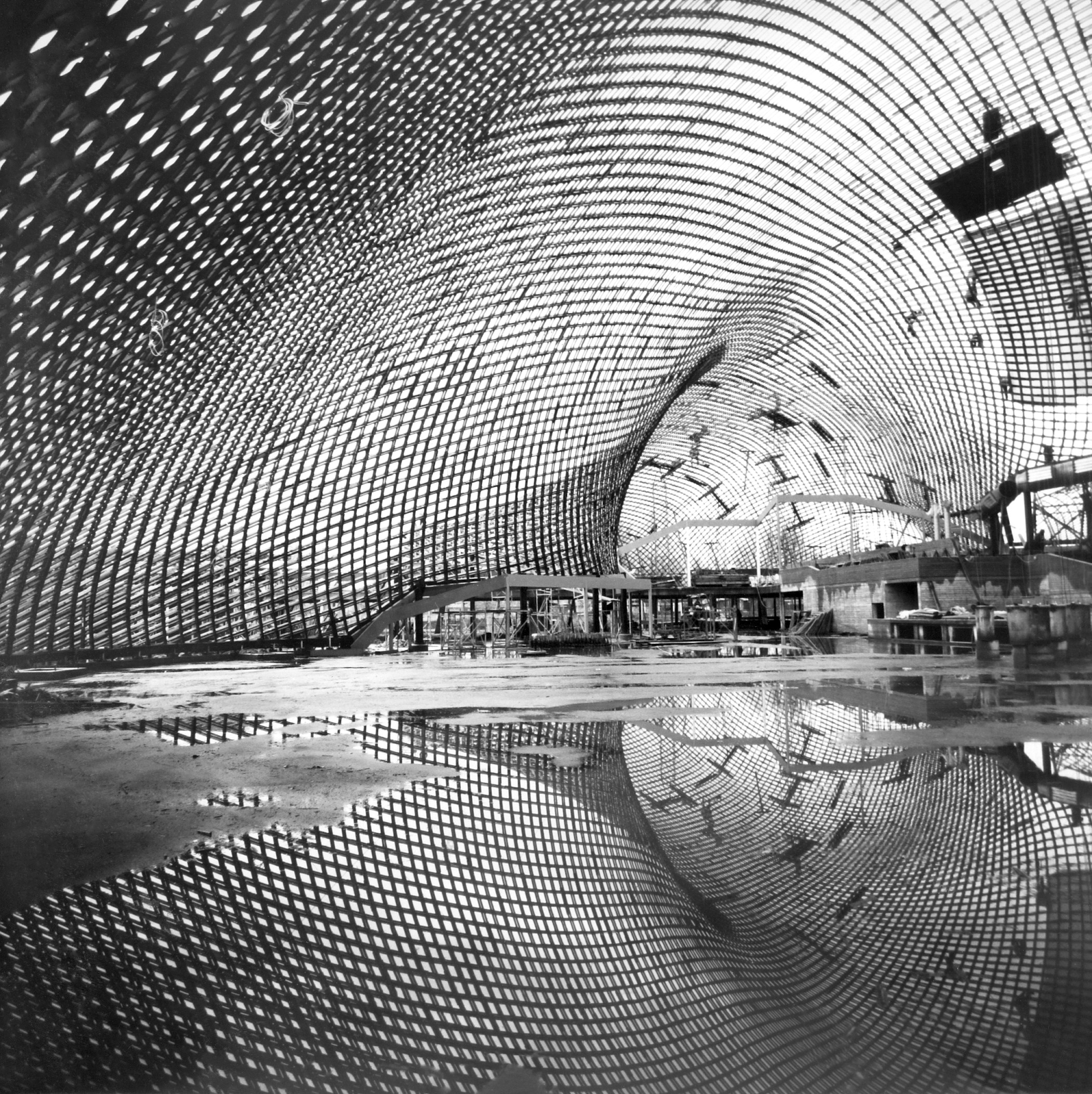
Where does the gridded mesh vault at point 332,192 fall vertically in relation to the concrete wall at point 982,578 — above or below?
above

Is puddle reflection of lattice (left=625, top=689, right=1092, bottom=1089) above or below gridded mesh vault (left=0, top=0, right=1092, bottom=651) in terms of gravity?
below

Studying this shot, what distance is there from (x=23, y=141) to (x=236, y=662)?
20.6m

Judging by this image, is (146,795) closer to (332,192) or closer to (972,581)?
(332,192)

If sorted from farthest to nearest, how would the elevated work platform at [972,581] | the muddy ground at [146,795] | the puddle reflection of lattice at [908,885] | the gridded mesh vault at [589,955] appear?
the elevated work platform at [972,581] < the muddy ground at [146,795] < the puddle reflection of lattice at [908,885] < the gridded mesh vault at [589,955]

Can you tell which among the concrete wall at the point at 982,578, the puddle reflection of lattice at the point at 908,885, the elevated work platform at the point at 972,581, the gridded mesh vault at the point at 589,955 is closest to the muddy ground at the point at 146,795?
the gridded mesh vault at the point at 589,955

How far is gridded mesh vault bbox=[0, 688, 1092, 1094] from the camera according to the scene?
8.22ft

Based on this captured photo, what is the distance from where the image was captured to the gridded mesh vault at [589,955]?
251 cm

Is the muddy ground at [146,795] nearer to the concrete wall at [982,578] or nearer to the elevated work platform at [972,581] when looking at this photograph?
the elevated work platform at [972,581]

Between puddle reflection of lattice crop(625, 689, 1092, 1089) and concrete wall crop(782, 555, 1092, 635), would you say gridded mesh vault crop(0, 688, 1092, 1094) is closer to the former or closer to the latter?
puddle reflection of lattice crop(625, 689, 1092, 1089)

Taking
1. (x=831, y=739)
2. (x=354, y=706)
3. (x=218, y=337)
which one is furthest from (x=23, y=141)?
(x=831, y=739)

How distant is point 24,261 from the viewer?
26203 mm

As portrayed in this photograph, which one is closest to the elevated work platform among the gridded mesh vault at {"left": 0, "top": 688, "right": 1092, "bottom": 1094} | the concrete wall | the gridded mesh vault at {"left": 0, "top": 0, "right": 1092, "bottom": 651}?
the concrete wall

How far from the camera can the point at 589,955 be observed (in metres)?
3.27

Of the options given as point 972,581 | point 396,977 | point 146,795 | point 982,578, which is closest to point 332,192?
point 146,795
